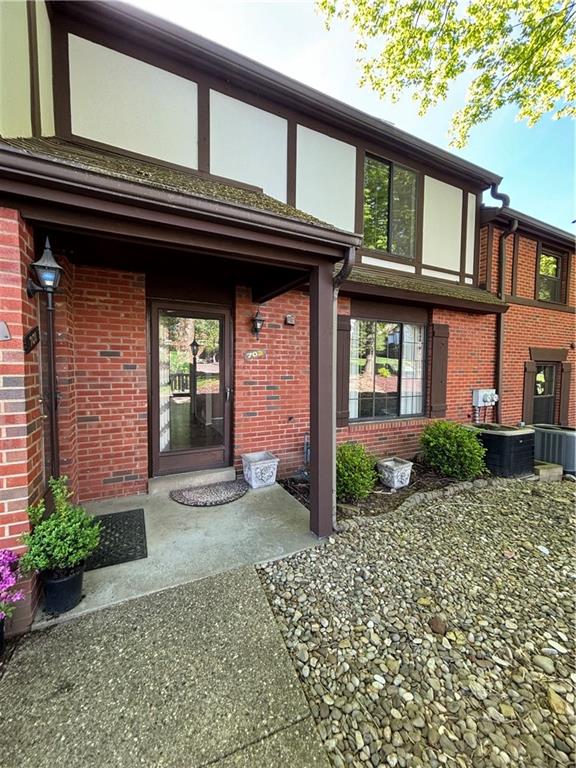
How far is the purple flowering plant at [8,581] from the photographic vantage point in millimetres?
1726

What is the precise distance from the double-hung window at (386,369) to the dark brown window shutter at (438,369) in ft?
0.60

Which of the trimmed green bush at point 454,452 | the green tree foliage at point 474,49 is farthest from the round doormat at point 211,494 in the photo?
the green tree foliage at point 474,49

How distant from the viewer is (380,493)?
13.9ft

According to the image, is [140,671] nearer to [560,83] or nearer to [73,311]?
[73,311]

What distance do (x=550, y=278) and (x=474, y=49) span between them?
16.9 ft

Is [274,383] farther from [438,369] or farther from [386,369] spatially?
[438,369]

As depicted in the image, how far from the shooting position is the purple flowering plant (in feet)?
5.66

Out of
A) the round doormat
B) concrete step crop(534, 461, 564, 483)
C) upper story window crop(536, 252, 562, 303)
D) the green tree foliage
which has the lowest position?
concrete step crop(534, 461, 564, 483)

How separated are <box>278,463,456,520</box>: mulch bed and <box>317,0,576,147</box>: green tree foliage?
609cm

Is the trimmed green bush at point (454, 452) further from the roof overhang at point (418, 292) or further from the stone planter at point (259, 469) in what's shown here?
the stone planter at point (259, 469)

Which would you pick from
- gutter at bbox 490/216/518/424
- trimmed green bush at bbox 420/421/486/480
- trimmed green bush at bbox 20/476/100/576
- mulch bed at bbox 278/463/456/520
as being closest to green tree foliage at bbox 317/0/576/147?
gutter at bbox 490/216/518/424

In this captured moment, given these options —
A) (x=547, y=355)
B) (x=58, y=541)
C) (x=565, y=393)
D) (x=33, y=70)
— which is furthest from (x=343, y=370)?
(x=565, y=393)

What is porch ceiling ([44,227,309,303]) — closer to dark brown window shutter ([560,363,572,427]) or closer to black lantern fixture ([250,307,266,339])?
black lantern fixture ([250,307,266,339])

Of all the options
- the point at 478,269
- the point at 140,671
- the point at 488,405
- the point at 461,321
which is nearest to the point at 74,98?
the point at 140,671
